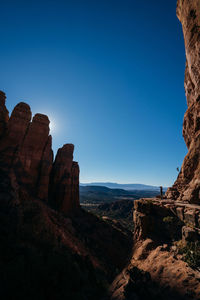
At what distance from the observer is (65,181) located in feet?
97.6

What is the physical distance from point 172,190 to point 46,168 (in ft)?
71.1

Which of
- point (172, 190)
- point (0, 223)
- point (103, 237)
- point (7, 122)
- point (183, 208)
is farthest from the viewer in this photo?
point (103, 237)

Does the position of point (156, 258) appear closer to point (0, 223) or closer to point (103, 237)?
point (0, 223)

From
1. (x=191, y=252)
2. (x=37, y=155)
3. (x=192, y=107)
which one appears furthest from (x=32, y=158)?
(x=192, y=107)

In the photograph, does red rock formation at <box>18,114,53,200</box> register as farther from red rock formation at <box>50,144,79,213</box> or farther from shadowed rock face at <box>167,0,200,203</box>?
shadowed rock face at <box>167,0,200,203</box>

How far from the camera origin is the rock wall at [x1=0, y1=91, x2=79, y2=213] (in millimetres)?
21250

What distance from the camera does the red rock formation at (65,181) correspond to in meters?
28.5

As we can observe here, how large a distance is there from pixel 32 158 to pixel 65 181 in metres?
9.20

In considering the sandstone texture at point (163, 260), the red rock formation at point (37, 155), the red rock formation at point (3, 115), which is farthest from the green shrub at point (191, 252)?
the red rock formation at point (3, 115)

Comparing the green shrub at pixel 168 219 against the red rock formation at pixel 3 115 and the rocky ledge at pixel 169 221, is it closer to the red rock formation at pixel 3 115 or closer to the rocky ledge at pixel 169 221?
the rocky ledge at pixel 169 221

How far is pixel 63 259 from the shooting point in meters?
6.91

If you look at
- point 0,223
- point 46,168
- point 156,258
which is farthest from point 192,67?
point 46,168

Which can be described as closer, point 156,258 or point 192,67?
point 156,258

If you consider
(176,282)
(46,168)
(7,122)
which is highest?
(7,122)
